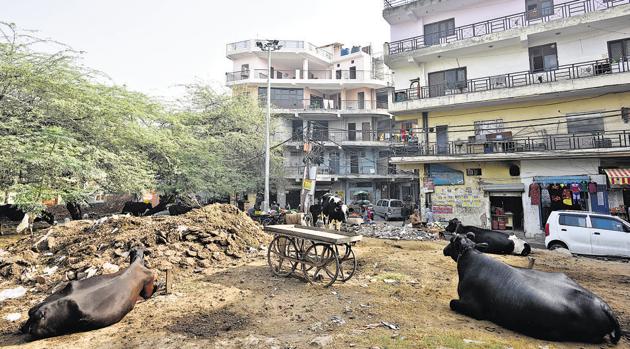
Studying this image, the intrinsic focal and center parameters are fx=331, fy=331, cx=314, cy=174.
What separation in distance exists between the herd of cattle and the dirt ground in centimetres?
14

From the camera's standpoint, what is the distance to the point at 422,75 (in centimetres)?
2133

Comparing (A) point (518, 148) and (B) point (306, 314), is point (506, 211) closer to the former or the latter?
(A) point (518, 148)

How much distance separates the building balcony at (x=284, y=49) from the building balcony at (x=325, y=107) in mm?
4848

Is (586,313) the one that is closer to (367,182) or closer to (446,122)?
(446,122)

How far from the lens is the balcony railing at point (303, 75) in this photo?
3375 cm

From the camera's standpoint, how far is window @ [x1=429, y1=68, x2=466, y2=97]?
66.2ft

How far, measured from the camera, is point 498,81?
18969 millimetres

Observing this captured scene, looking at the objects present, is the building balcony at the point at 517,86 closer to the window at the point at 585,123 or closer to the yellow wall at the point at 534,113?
the yellow wall at the point at 534,113

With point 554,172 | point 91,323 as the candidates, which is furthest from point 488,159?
point 91,323

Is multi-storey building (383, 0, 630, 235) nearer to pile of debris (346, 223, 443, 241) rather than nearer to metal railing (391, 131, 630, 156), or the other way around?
metal railing (391, 131, 630, 156)

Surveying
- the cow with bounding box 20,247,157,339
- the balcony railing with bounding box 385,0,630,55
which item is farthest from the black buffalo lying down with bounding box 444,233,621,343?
the balcony railing with bounding box 385,0,630,55

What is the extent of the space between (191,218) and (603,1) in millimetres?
22345

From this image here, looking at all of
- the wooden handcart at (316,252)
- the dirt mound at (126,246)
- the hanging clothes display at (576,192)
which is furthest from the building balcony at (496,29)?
the wooden handcart at (316,252)

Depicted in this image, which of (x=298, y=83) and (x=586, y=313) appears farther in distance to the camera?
(x=298, y=83)
